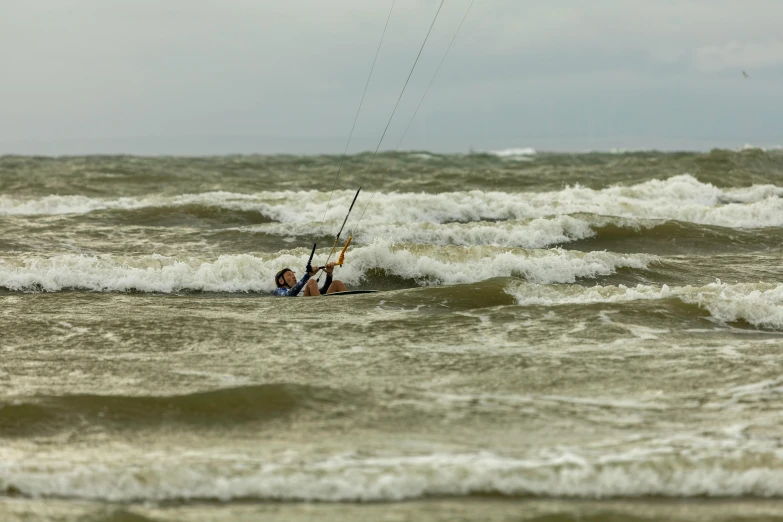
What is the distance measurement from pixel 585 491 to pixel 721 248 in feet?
36.7

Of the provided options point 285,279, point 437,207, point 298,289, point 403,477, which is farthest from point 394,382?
point 437,207

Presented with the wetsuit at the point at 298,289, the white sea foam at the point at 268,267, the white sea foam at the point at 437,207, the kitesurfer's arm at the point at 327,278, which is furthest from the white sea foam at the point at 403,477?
the white sea foam at the point at 437,207

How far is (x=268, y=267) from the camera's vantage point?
12.3 metres

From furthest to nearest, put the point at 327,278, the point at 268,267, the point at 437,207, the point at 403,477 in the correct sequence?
the point at 437,207
the point at 268,267
the point at 327,278
the point at 403,477

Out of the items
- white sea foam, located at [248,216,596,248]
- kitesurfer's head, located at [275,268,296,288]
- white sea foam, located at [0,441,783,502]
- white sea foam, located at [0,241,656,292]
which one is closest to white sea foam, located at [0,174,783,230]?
white sea foam, located at [248,216,596,248]

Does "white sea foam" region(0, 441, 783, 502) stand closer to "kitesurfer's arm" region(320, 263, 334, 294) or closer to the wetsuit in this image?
"kitesurfer's arm" region(320, 263, 334, 294)

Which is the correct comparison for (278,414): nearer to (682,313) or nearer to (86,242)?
(682,313)

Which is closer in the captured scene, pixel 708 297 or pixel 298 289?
pixel 708 297

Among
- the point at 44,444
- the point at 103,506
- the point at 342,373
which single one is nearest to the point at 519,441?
the point at 342,373

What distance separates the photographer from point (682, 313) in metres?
8.52

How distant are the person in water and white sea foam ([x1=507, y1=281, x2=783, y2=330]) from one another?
2.00 meters

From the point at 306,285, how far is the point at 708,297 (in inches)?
169

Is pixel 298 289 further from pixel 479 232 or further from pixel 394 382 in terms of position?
pixel 479 232

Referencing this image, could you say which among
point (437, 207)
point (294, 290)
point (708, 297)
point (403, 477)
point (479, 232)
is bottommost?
point (403, 477)
